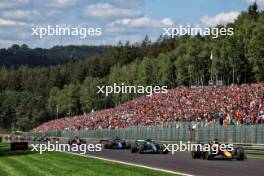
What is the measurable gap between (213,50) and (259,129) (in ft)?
168

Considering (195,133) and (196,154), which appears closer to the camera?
(196,154)

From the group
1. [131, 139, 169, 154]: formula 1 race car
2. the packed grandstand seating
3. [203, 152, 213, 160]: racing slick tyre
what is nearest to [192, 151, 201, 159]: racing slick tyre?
[203, 152, 213, 160]: racing slick tyre

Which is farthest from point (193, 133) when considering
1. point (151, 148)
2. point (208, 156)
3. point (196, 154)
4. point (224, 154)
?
point (224, 154)

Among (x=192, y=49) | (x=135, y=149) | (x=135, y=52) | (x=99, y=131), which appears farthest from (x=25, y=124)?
(x=135, y=149)

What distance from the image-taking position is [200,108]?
154ft

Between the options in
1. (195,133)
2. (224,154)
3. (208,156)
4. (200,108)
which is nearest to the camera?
(224,154)

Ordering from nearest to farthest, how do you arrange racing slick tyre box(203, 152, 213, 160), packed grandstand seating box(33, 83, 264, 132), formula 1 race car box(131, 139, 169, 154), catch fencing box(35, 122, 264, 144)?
racing slick tyre box(203, 152, 213, 160)
catch fencing box(35, 122, 264, 144)
formula 1 race car box(131, 139, 169, 154)
packed grandstand seating box(33, 83, 264, 132)

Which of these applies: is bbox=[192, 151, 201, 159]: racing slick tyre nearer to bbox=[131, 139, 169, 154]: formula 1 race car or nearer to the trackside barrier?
the trackside barrier

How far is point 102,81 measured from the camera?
151m

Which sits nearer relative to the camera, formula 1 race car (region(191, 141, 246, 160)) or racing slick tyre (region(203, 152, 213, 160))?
formula 1 race car (region(191, 141, 246, 160))

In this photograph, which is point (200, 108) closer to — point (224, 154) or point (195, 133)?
point (195, 133)

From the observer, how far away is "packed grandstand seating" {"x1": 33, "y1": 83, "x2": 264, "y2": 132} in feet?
130

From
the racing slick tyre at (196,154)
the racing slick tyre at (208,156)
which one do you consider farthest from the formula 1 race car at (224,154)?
the racing slick tyre at (196,154)

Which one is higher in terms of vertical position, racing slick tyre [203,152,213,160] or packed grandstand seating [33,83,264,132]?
packed grandstand seating [33,83,264,132]
